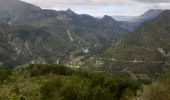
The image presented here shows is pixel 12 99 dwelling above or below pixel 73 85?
above

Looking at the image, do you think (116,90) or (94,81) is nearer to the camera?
(116,90)

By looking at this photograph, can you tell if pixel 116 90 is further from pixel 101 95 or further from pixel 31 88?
pixel 31 88

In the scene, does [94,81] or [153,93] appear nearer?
[153,93]

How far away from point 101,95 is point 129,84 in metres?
27.7

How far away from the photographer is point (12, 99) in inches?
2862

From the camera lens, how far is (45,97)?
130875mm

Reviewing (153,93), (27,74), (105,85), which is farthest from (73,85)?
(153,93)

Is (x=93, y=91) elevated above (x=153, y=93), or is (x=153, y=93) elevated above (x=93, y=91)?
(x=153, y=93)

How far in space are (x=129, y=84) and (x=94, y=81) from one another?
14.5 m

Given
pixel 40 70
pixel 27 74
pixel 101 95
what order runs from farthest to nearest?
pixel 40 70 < pixel 27 74 < pixel 101 95

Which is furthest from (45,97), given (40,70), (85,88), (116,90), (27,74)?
(40,70)

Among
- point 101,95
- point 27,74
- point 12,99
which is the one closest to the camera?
point 12,99

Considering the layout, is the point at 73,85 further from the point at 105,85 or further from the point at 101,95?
the point at 105,85

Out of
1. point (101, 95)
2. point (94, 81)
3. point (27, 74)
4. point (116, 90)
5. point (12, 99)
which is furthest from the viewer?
point (27, 74)
